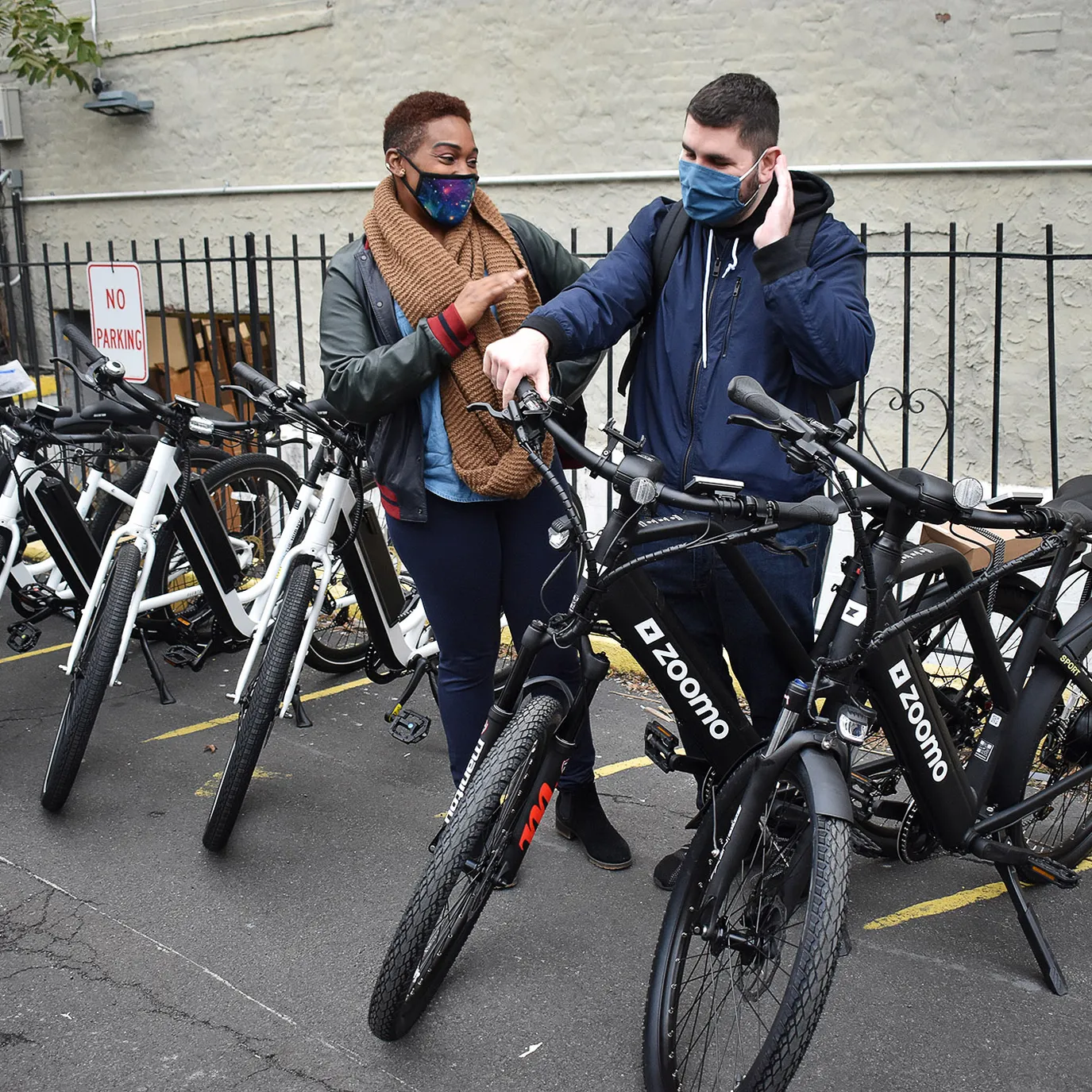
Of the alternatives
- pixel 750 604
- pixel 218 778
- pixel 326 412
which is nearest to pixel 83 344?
pixel 326 412

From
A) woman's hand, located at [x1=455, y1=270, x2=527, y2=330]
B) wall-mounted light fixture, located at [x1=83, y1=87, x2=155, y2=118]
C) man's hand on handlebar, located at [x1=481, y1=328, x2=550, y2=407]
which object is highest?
wall-mounted light fixture, located at [x1=83, y1=87, x2=155, y2=118]

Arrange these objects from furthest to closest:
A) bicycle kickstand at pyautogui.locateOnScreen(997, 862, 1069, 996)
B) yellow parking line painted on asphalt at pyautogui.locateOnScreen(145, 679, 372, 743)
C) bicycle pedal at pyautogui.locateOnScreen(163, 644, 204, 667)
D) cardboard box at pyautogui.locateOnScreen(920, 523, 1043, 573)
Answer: bicycle pedal at pyautogui.locateOnScreen(163, 644, 204, 667), yellow parking line painted on asphalt at pyautogui.locateOnScreen(145, 679, 372, 743), cardboard box at pyautogui.locateOnScreen(920, 523, 1043, 573), bicycle kickstand at pyautogui.locateOnScreen(997, 862, 1069, 996)

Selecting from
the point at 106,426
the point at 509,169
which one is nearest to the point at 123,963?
the point at 106,426

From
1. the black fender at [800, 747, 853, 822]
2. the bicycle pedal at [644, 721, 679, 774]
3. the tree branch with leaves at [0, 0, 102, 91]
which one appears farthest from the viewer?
the tree branch with leaves at [0, 0, 102, 91]

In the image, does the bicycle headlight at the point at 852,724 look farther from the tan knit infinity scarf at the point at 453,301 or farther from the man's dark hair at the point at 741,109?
the man's dark hair at the point at 741,109

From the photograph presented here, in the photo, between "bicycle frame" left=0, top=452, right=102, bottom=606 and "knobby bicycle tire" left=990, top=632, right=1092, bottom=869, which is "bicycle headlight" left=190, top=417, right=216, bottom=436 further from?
"knobby bicycle tire" left=990, top=632, right=1092, bottom=869

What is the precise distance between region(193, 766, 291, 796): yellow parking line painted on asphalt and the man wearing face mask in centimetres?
180

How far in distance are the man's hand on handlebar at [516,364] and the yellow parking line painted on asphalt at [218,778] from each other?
2.01 metres

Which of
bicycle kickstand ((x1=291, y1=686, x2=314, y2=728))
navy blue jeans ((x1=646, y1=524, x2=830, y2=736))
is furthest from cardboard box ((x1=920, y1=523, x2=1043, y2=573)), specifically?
bicycle kickstand ((x1=291, y1=686, x2=314, y2=728))

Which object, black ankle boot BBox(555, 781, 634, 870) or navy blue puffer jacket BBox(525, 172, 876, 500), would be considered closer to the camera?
navy blue puffer jacket BBox(525, 172, 876, 500)

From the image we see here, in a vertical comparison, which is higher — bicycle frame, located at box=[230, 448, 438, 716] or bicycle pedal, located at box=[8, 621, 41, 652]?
bicycle frame, located at box=[230, 448, 438, 716]

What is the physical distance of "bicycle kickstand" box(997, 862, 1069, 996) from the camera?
2928 mm

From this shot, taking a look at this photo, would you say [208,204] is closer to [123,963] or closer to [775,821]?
[123,963]

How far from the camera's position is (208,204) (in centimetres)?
848
